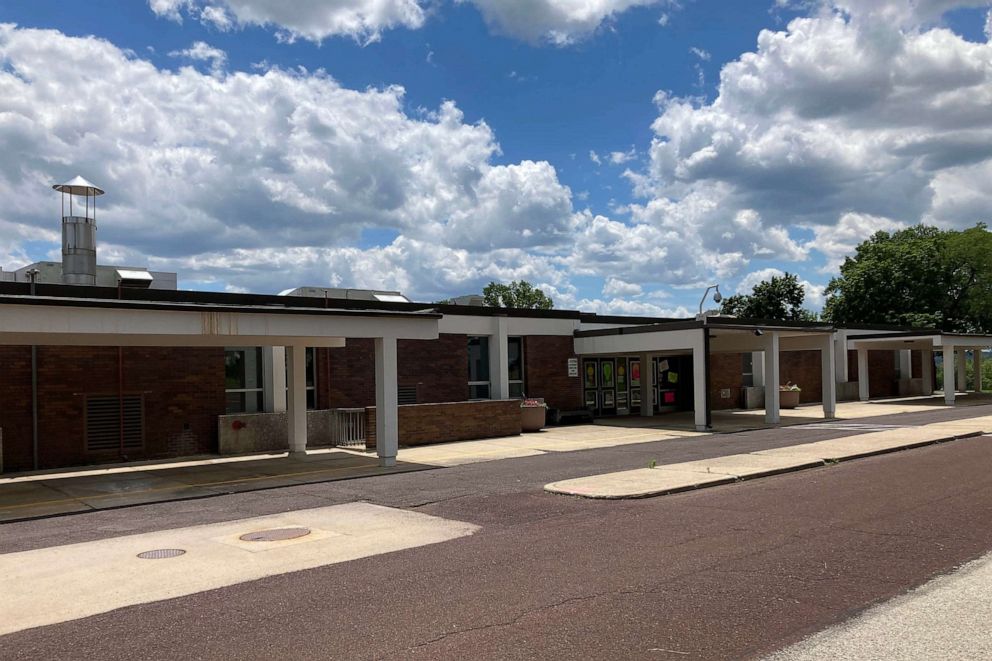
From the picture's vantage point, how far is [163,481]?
602 inches

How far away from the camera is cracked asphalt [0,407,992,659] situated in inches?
231

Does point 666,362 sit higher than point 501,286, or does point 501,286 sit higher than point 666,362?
point 501,286

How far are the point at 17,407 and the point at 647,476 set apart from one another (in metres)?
13.0

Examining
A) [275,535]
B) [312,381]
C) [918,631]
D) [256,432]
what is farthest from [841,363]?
[918,631]

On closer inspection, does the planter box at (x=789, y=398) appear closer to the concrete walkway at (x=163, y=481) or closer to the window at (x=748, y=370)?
the window at (x=748, y=370)

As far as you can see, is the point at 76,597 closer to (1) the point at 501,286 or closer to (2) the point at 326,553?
(2) the point at 326,553

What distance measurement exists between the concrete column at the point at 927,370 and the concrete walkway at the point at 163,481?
39.3 meters

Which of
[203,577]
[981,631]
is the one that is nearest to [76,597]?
[203,577]

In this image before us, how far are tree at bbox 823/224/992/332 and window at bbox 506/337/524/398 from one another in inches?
1529

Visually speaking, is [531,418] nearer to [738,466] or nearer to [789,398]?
[738,466]

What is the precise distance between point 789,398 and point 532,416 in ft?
49.0

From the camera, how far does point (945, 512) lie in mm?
10391

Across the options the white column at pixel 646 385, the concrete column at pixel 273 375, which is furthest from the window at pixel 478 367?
the white column at pixel 646 385

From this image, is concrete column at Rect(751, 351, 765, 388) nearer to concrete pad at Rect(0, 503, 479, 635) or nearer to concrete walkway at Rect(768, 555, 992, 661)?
concrete pad at Rect(0, 503, 479, 635)
